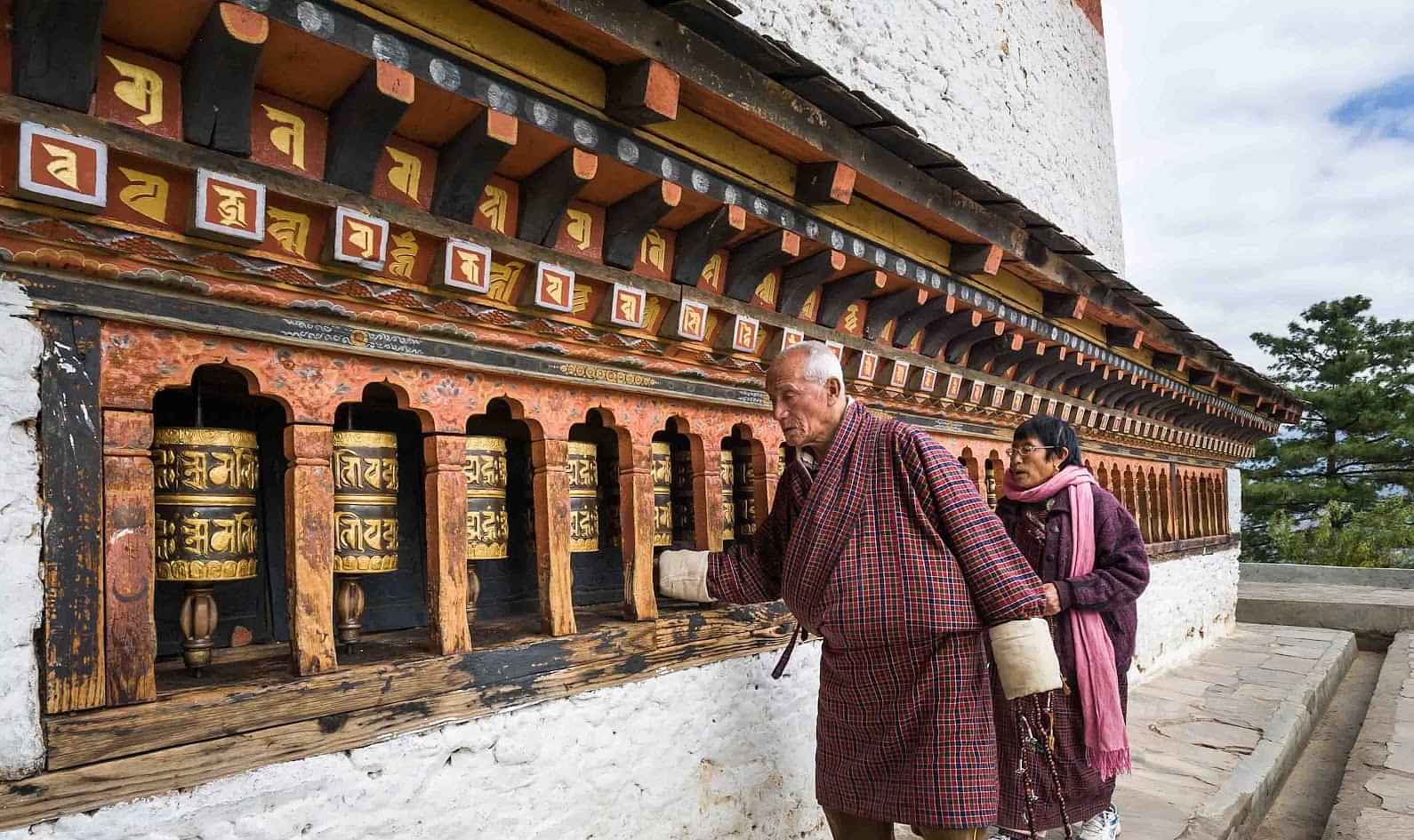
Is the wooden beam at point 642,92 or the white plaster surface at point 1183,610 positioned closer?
the wooden beam at point 642,92

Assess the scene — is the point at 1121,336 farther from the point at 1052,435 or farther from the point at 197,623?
the point at 197,623

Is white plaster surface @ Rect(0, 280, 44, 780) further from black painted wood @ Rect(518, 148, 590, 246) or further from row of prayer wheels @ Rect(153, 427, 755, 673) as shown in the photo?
black painted wood @ Rect(518, 148, 590, 246)

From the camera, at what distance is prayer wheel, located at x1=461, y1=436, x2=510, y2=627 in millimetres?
2477

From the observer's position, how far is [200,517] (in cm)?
189

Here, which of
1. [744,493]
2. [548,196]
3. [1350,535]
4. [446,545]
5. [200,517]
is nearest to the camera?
[200,517]

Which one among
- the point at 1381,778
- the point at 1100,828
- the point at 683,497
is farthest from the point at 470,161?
the point at 1381,778

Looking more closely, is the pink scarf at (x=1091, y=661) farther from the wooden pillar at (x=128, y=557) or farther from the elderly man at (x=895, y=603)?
the wooden pillar at (x=128, y=557)

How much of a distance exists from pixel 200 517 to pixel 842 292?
2.44m

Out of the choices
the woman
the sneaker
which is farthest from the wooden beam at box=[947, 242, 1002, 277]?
the sneaker

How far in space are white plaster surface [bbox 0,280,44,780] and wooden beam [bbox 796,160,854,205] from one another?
2187 millimetres

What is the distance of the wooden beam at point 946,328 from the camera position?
4.16 m

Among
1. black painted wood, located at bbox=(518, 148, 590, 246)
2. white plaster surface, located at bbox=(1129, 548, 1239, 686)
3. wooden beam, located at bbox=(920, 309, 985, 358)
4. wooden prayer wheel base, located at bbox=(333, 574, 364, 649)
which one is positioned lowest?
white plaster surface, located at bbox=(1129, 548, 1239, 686)

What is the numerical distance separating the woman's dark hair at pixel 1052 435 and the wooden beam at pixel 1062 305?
5.33 ft

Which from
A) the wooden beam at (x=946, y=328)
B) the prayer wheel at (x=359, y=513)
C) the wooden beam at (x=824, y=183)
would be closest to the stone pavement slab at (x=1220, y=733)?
the wooden beam at (x=946, y=328)
